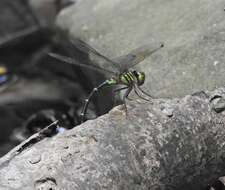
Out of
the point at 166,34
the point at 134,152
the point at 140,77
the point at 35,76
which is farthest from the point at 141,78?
the point at 35,76

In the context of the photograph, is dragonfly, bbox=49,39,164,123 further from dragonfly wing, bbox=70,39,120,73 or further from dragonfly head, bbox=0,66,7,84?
dragonfly head, bbox=0,66,7,84

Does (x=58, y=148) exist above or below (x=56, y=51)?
below

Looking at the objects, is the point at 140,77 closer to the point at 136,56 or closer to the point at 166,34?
the point at 136,56

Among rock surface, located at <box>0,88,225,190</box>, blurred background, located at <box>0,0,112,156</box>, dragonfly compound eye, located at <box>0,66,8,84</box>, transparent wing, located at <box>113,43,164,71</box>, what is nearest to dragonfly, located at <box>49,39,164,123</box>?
transparent wing, located at <box>113,43,164,71</box>

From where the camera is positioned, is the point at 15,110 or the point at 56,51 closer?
the point at 15,110

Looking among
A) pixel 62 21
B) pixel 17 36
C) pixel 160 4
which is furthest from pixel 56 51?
pixel 160 4

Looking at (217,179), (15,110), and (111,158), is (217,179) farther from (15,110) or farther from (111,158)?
(15,110)

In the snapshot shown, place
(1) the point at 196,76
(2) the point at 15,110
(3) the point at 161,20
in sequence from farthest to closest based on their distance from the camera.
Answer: (2) the point at 15,110
(3) the point at 161,20
(1) the point at 196,76
